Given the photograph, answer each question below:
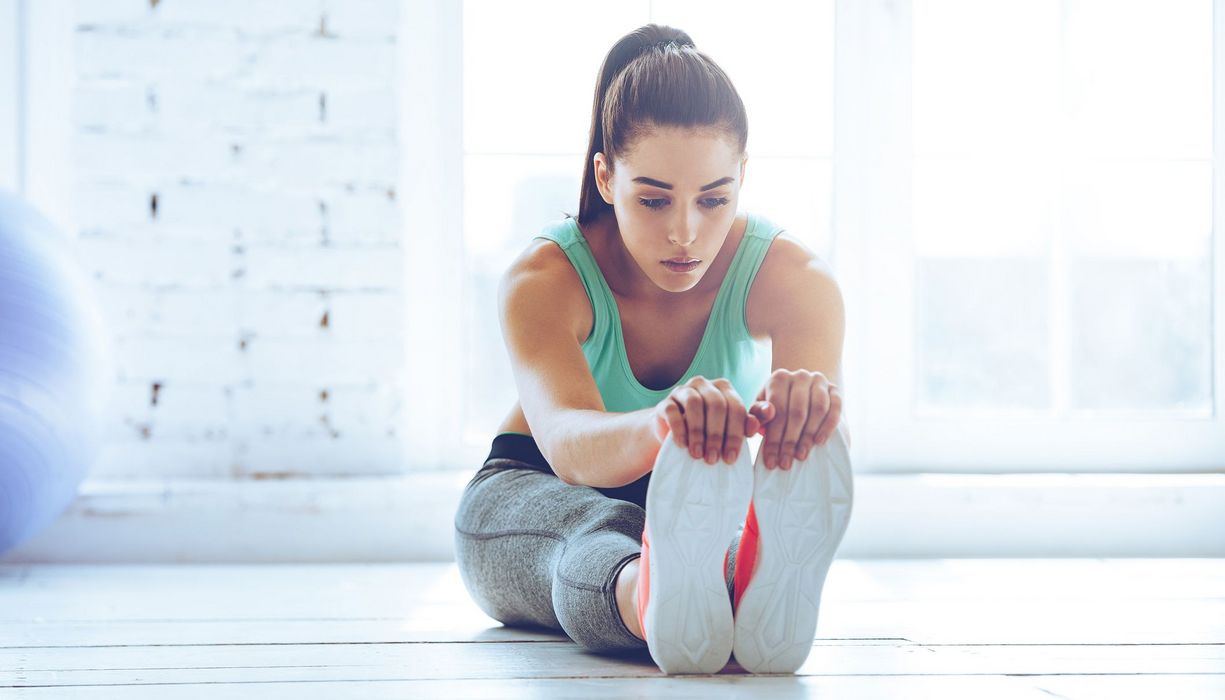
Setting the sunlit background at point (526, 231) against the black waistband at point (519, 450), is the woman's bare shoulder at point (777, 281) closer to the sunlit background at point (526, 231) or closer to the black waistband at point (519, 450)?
the black waistband at point (519, 450)

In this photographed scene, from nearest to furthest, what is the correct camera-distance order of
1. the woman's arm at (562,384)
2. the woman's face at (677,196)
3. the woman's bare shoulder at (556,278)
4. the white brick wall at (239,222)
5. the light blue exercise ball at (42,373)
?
the woman's arm at (562,384) → the woman's face at (677,196) → the woman's bare shoulder at (556,278) → the light blue exercise ball at (42,373) → the white brick wall at (239,222)

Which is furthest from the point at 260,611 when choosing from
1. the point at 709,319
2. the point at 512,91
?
the point at 512,91

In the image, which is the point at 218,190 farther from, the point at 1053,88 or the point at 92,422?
the point at 1053,88

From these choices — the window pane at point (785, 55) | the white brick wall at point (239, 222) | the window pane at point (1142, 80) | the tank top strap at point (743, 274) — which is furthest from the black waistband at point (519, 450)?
the window pane at point (1142, 80)

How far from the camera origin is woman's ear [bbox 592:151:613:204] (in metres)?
1.43

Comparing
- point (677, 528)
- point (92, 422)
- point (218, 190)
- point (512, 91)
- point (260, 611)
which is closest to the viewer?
point (677, 528)

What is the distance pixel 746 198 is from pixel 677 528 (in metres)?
1.52

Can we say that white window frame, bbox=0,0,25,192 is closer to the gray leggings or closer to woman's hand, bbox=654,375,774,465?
the gray leggings

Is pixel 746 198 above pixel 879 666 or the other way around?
above

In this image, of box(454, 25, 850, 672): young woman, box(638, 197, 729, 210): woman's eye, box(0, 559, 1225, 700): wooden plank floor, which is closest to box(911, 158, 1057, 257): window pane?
box(0, 559, 1225, 700): wooden plank floor

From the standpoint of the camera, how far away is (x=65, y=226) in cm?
232

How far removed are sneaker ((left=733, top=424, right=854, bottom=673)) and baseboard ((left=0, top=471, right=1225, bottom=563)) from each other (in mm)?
1119

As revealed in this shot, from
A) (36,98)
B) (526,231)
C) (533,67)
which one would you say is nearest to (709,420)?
(526,231)

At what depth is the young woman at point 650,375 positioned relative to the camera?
1072 mm
